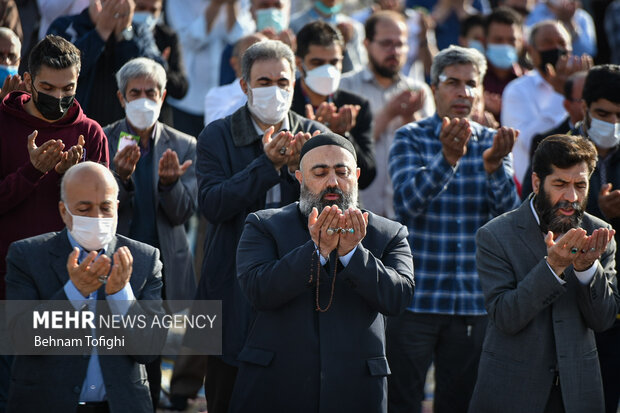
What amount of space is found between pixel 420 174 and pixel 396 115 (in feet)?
6.08

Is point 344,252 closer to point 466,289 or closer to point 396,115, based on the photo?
point 466,289

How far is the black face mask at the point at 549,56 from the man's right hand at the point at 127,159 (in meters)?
4.65

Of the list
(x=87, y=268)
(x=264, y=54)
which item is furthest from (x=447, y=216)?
(x=87, y=268)

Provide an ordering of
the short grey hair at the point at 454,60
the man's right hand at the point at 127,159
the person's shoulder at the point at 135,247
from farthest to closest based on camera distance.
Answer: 1. the short grey hair at the point at 454,60
2. the man's right hand at the point at 127,159
3. the person's shoulder at the point at 135,247

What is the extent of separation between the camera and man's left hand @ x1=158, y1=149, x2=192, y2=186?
7105 mm

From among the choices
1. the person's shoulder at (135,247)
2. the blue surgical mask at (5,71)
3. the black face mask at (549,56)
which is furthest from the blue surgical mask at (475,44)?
the person's shoulder at (135,247)

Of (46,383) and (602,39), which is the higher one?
(602,39)

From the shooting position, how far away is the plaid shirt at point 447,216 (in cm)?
703

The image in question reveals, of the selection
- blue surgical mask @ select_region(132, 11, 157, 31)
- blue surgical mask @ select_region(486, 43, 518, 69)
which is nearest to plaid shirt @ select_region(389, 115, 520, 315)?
blue surgical mask @ select_region(132, 11, 157, 31)

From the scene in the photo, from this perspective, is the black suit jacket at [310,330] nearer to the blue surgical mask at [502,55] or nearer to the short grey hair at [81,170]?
the short grey hair at [81,170]

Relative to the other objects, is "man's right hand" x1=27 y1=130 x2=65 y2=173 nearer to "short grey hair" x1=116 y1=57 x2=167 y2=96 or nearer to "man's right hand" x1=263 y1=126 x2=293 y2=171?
"man's right hand" x1=263 y1=126 x2=293 y2=171

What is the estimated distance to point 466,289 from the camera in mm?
7059

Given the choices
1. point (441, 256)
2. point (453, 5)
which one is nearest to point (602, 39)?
point (453, 5)

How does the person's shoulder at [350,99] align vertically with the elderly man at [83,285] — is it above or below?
above
